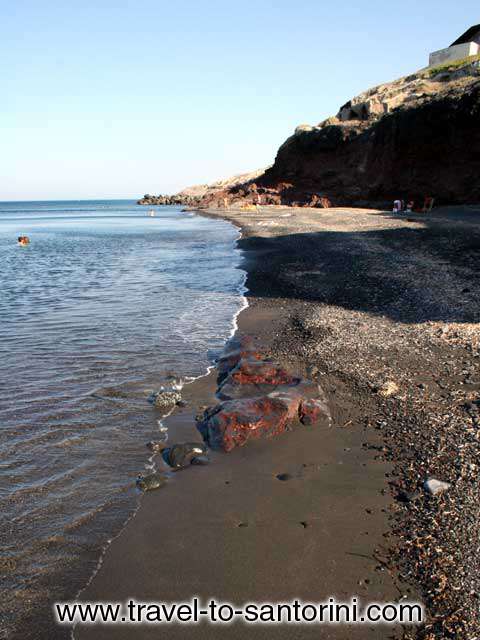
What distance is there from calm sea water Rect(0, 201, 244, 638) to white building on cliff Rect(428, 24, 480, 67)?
6499cm

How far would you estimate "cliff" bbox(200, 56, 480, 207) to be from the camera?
36344 mm

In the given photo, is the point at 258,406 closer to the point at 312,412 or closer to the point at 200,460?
the point at 312,412

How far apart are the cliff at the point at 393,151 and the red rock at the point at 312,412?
3457 cm

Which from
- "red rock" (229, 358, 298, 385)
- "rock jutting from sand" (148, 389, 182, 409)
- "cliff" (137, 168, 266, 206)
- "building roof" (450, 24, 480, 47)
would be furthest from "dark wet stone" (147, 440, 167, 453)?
"cliff" (137, 168, 266, 206)

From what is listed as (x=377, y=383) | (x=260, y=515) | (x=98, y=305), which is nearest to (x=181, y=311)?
(x=98, y=305)

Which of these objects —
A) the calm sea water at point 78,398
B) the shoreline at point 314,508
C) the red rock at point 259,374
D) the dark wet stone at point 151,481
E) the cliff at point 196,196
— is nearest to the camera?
the shoreline at point 314,508

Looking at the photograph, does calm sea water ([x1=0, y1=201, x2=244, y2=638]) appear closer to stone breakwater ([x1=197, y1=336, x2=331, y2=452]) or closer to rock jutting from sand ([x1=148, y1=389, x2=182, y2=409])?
rock jutting from sand ([x1=148, y1=389, x2=182, y2=409])

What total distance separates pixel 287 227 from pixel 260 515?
1133 inches

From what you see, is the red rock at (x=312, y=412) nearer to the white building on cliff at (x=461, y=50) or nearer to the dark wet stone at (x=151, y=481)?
the dark wet stone at (x=151, y=481)

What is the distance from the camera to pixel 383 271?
14.7 metres

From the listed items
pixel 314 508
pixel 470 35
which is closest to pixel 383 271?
pixel 314 508

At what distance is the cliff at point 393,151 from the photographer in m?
36.3

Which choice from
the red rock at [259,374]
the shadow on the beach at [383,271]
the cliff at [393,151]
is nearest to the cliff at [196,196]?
the cliff at [393,151]

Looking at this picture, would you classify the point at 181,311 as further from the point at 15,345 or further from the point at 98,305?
the point at 15,345
